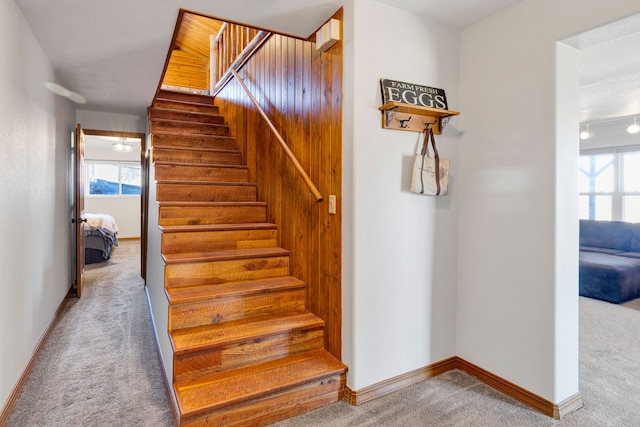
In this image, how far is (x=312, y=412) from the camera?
2.00m

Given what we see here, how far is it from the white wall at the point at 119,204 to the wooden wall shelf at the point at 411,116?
8337mm

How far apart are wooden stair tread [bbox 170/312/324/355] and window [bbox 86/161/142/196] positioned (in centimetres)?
779

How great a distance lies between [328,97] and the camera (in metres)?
2.26

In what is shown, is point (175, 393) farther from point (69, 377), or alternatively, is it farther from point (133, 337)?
point (133, 337)

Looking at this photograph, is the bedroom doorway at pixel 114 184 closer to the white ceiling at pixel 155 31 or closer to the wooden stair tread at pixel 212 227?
the white ceiling at pixel 155 31

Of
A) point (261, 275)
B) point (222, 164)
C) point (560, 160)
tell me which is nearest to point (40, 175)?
point (222, 164)

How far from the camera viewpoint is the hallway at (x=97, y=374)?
1930mm

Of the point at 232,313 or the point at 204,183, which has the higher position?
the point at 204,183

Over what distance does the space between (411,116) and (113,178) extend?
904 centimetres

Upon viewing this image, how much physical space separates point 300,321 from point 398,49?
68.7 inches

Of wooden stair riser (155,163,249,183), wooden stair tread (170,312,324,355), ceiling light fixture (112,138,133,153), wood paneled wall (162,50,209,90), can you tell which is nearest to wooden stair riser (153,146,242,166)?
wooden stair riser (155,163,249,183)

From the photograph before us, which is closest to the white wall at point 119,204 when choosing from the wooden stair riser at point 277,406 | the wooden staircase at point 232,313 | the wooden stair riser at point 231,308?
the wooden staircase at point 232,313

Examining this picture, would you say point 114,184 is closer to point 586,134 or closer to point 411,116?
point 411,116

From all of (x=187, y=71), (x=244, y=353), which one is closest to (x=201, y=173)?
(x=244, y=353)
